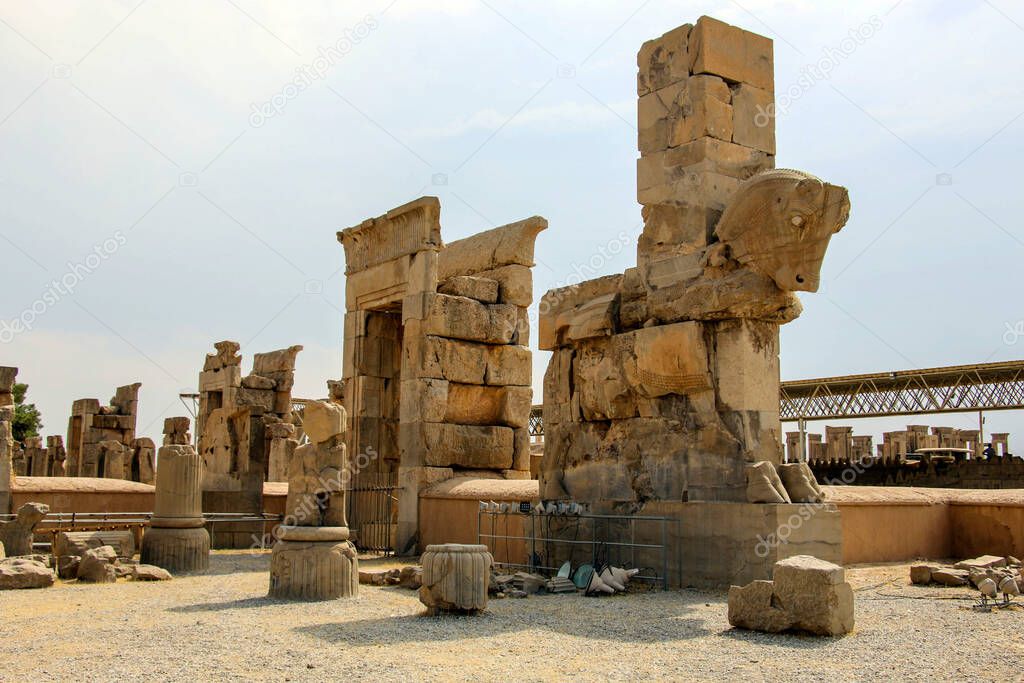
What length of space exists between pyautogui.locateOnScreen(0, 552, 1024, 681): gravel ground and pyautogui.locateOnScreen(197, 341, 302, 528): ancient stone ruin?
30.1 ft

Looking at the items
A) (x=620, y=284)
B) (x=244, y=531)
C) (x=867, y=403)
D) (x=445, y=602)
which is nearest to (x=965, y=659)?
(x=445, y=602)

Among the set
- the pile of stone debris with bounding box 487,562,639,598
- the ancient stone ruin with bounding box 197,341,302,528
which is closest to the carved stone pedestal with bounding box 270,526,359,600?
the pile of stone debris with bounding box 487,562,639,598

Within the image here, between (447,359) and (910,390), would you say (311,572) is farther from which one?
(910,390)

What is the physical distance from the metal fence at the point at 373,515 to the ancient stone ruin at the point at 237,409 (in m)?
3.39

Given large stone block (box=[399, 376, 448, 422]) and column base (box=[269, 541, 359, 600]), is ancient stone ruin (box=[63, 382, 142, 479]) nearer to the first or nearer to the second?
large stone block (box=[399, 376, 448, 422])

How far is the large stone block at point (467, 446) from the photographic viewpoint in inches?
498

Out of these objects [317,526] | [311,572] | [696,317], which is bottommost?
[311,572]

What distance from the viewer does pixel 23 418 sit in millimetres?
35094

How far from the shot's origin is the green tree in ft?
115

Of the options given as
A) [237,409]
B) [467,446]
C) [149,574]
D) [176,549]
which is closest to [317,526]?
[149,574]

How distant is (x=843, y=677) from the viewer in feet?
15.7

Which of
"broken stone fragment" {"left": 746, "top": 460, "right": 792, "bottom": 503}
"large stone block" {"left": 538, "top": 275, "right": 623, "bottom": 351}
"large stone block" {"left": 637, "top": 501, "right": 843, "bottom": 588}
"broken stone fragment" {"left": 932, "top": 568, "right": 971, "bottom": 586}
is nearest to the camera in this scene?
"large stone block" {"left": 637, "top": 501, "right": 843, "bottom": 588}

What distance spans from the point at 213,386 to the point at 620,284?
12.2 m

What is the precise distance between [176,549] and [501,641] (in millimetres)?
6246
